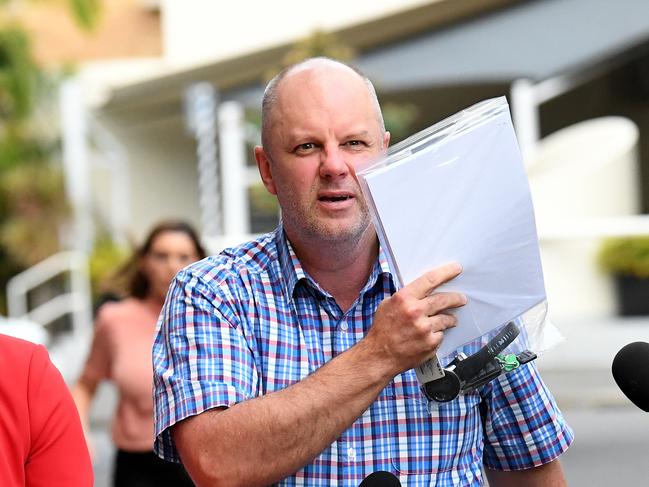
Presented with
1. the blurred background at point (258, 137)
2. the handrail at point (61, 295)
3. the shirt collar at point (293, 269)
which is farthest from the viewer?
the handrail at point (61, 295)

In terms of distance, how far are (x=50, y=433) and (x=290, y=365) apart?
1.60 ft

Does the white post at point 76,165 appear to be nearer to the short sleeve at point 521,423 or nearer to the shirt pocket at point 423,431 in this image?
the short sleeve at point 521,423

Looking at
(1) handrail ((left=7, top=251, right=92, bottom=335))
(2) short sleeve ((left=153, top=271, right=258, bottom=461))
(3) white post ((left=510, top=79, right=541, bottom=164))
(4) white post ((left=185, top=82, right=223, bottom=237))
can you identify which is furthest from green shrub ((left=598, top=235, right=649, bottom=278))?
(2) short sleeve ((left=153, top=271, right=258, bottom=461))

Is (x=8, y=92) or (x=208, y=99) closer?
(x=208, y=99)

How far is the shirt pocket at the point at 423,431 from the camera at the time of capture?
8.12ft

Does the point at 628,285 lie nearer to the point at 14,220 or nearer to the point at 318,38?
the point at 318,38

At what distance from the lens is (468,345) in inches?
96.6

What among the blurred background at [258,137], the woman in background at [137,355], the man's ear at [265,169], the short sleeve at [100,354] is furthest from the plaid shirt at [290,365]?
the blurred background at [258,137]

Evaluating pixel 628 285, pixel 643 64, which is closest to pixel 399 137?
pixel 628 285

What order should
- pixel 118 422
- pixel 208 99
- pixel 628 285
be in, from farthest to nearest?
1. pixel 208 99
2. pixel 628 285
3. pixel 118 422

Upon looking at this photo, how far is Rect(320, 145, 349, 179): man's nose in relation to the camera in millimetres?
2420

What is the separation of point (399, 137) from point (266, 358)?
561 inches

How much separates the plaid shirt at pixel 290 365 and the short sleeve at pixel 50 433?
200 millimetres

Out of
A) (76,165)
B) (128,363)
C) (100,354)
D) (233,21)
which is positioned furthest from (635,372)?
(233,21)
